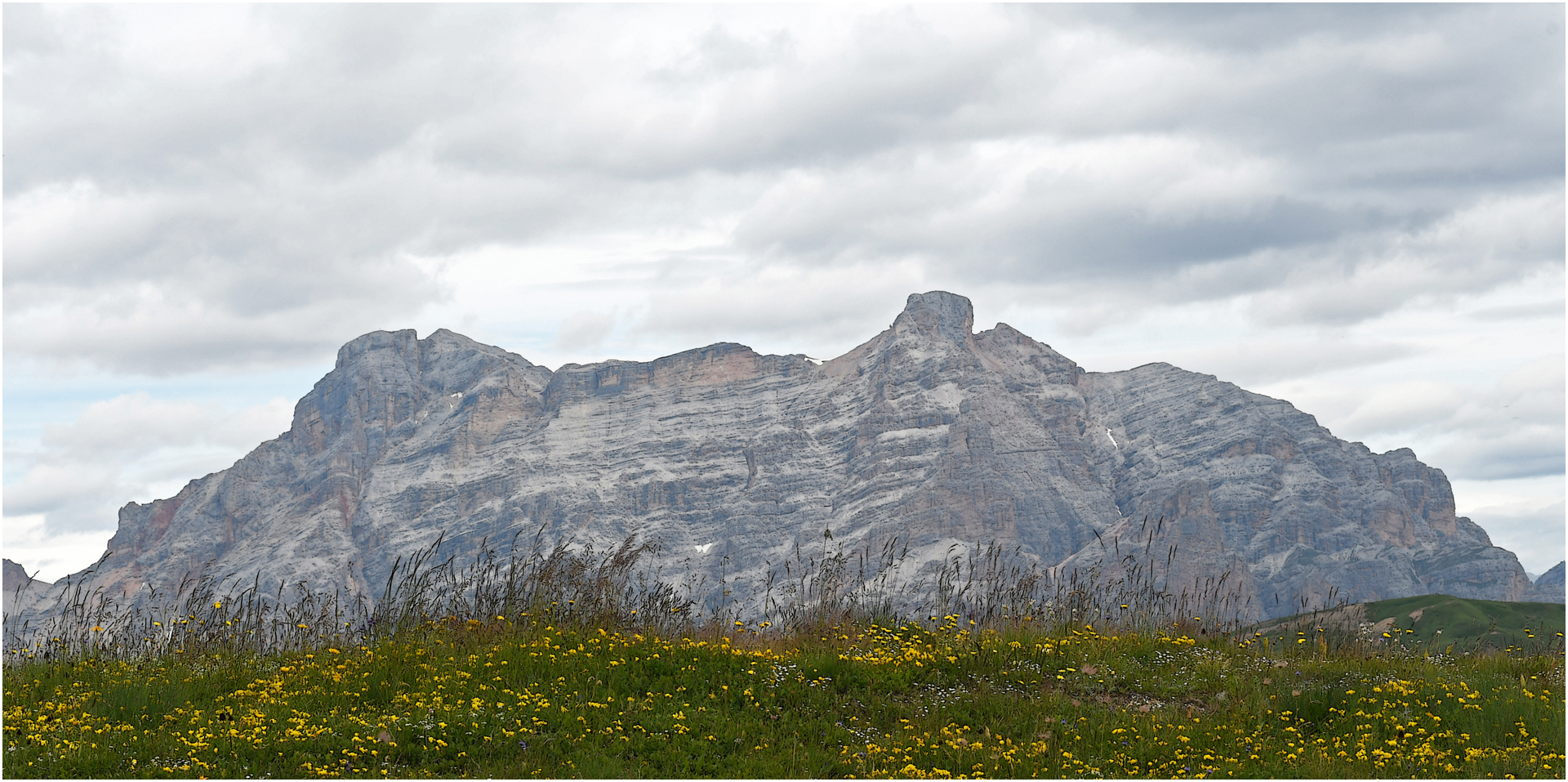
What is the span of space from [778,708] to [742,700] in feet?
1.59

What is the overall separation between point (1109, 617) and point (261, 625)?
12800 mm

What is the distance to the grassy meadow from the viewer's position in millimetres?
13508

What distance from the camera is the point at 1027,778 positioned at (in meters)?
13.5

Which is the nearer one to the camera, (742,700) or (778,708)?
(778,708)

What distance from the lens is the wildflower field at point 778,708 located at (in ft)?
44.2

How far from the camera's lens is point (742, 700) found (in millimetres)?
15117

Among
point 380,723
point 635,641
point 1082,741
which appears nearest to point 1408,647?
point 1082,741

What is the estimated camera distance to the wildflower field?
13469 millimetres

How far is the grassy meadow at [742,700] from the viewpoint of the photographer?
1351 centimetres

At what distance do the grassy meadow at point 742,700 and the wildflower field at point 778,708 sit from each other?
0.13 feet

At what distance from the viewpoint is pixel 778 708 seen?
14.9 meters

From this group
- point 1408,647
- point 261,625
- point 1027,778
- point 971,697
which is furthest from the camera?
point 1408,647

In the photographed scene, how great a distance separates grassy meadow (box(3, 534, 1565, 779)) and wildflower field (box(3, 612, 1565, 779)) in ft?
0.13

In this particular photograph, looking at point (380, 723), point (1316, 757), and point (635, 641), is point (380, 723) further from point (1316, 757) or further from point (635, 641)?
point (1316, 757)
